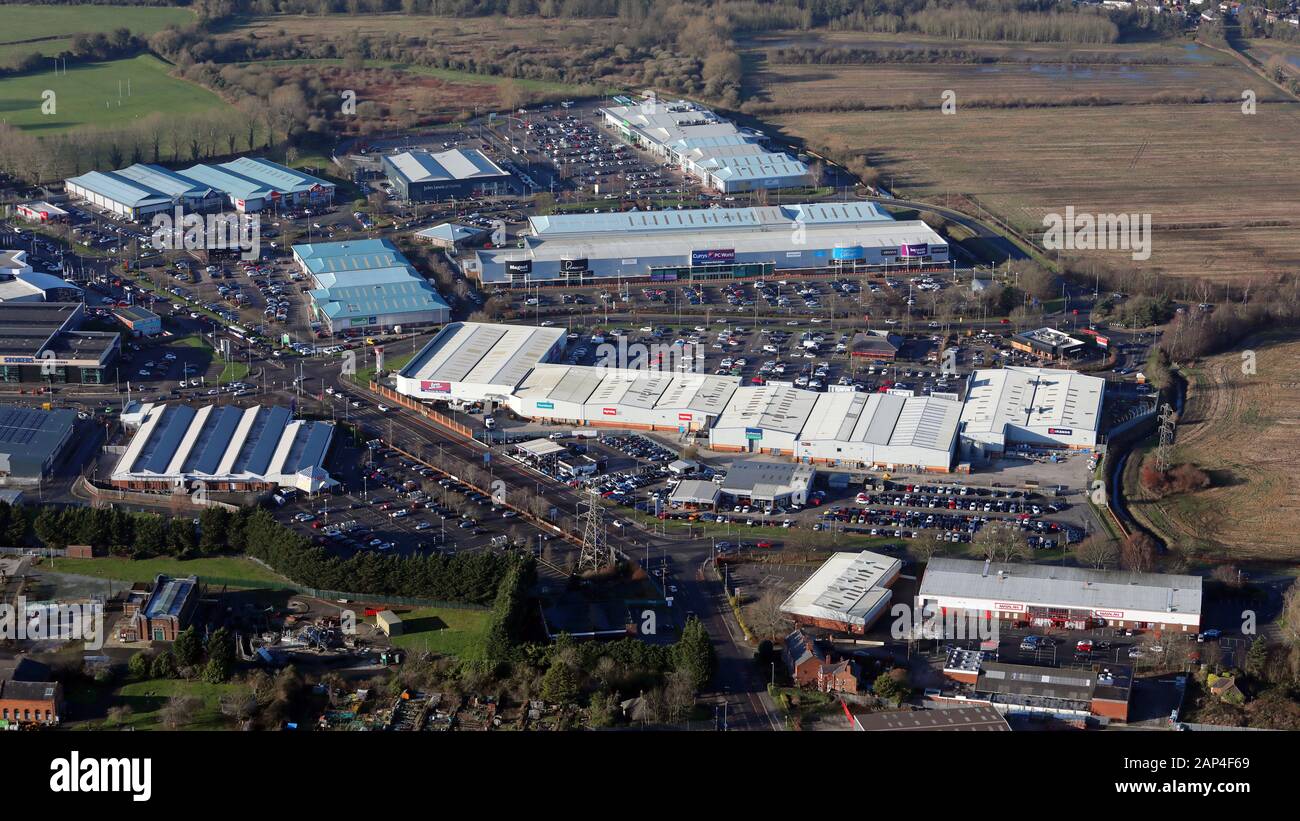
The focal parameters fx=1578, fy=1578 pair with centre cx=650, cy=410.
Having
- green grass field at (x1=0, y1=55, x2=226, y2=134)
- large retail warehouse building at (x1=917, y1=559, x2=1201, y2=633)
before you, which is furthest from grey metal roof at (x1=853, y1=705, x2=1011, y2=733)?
green grass field at (x1=0, y1=55, x2=226, y2=134)

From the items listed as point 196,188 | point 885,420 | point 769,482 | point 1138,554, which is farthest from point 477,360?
point 196,188

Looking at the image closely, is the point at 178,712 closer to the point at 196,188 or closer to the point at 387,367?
the point at 387,367

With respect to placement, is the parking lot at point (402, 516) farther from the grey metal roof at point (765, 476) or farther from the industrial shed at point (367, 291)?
the industrial shed at point (367, 291)

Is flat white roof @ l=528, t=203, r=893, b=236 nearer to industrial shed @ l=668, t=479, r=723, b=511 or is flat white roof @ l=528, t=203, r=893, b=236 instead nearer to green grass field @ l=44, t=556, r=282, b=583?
industrial shed @ l=668, t=479, r=723, b=511

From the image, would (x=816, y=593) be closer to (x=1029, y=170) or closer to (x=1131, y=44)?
(x=1029, y=170)

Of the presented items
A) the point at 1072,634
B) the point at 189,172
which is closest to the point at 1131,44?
the point at 189,172
